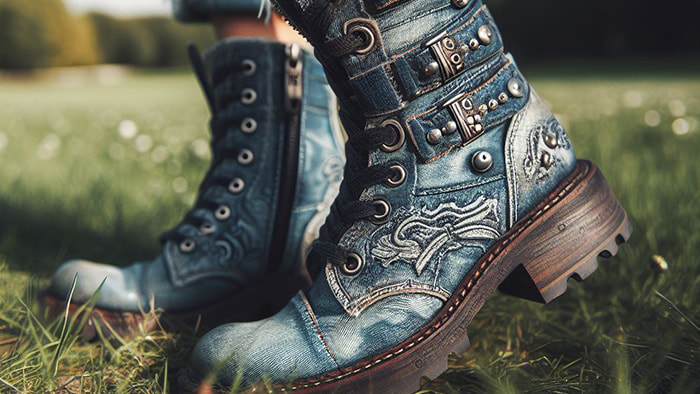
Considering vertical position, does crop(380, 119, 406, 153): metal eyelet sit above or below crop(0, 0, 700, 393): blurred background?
above

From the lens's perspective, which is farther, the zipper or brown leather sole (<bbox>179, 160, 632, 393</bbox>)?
the zipper

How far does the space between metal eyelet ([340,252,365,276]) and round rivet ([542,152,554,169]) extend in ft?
1.51

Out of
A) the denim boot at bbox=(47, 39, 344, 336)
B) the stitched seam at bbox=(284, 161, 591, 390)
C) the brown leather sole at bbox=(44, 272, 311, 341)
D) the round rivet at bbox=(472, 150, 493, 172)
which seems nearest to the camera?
the stitched seam at bbox=(284, 161, 591, 390)

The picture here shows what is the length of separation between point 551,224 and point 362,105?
484mm

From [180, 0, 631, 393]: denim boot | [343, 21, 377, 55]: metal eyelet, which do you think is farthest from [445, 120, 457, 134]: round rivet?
[343, 21, 377, 55]: metal eyelet

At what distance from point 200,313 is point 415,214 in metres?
0.72

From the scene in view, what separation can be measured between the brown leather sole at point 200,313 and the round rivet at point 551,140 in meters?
0.74

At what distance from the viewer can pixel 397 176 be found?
1337 mm

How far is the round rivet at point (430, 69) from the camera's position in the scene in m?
1.30

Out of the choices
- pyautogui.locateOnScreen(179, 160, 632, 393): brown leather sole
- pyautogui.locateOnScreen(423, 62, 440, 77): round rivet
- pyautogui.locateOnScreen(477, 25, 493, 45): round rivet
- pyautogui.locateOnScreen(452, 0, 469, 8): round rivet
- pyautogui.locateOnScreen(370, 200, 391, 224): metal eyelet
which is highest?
pyautogui.locateOnScreen(452, 0, 469, 8): round rivet

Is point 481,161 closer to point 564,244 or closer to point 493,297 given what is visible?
point 564,244

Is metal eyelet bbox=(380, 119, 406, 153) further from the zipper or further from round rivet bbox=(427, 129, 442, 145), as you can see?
the zipper

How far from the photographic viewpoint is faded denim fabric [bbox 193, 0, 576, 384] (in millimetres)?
1292

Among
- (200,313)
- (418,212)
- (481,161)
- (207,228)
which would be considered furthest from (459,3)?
(200,313)
